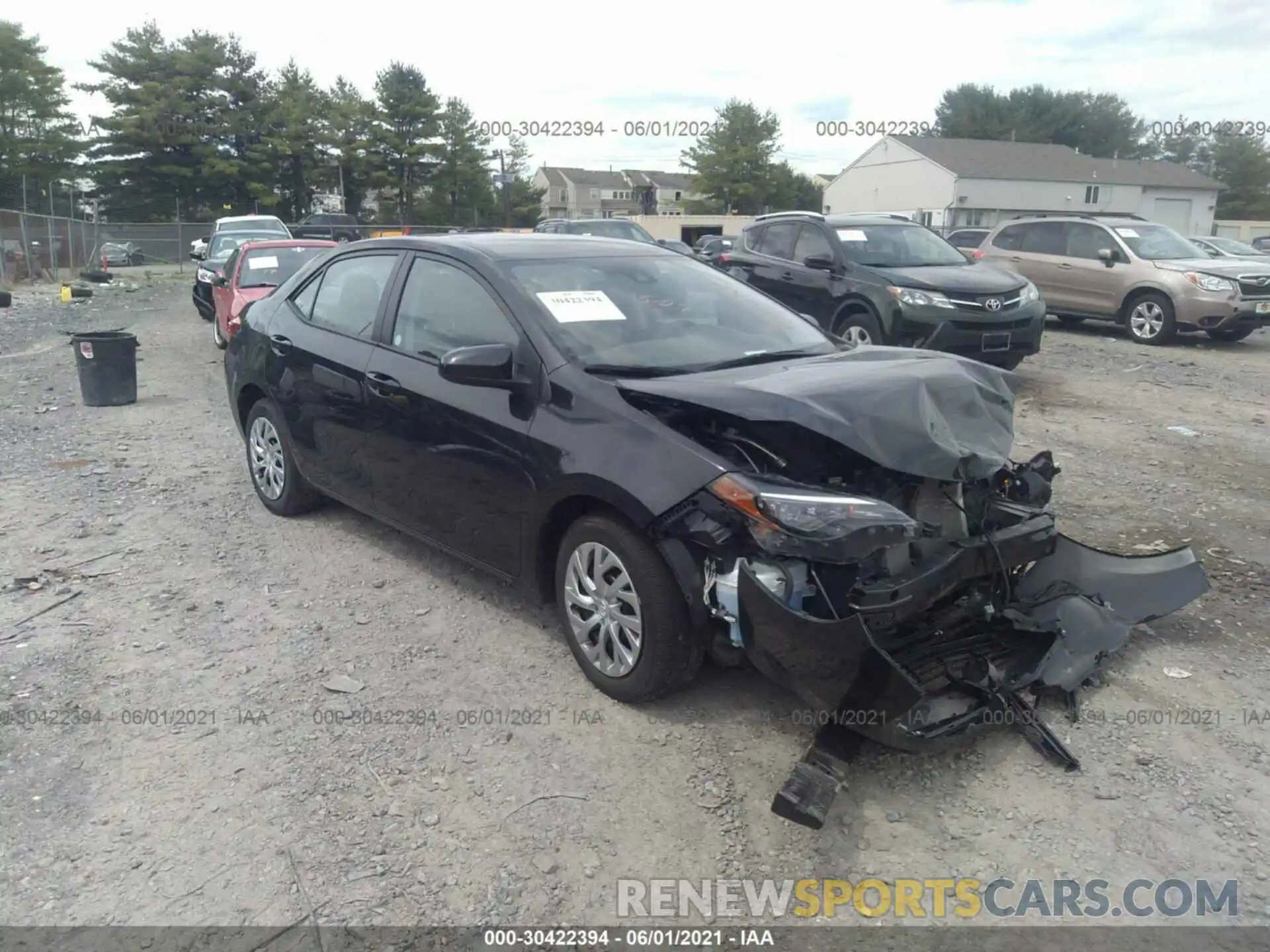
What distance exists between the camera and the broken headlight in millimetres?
3135

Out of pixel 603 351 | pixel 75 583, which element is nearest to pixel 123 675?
pixel 75 583

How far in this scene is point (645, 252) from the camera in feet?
16.3

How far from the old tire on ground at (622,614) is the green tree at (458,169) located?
51.7m

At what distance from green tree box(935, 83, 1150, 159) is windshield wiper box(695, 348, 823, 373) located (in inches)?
3172

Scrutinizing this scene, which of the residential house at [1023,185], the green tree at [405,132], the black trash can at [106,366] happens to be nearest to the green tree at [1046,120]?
the residential house at [1023,185]

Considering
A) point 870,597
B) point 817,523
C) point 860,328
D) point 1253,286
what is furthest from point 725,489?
point 1253,286

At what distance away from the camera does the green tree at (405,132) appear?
52.7m

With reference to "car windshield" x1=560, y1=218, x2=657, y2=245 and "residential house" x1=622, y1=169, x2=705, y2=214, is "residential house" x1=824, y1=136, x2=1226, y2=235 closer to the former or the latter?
"residential house" x1=622, y1=169, x2=705, y2=214

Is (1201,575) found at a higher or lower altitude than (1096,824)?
higher

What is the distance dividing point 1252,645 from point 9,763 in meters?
5.00

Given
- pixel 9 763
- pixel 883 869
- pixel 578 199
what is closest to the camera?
pixel 883 869

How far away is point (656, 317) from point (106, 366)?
744 cm

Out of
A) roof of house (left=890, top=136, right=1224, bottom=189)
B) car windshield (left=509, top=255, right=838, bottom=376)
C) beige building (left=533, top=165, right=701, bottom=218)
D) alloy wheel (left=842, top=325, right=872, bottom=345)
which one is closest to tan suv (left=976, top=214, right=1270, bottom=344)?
alloy wheel (left=842, top=325, right=872, bottom=345)

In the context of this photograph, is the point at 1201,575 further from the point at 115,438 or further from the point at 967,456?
the point at 115,438
